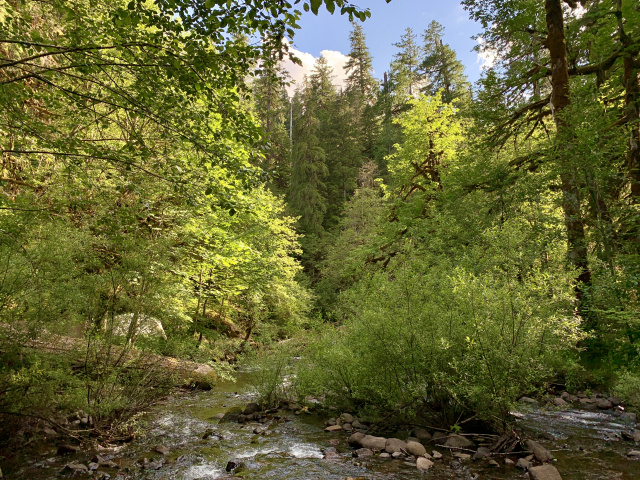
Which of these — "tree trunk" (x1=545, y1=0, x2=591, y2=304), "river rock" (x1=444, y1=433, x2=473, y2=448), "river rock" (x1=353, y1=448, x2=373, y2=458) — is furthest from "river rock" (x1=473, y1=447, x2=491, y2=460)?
"tree trunk" (x1=545, y1=0, x2=591, y2=304)

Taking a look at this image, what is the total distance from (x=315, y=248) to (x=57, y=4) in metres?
27.6

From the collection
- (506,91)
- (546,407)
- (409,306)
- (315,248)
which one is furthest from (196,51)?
(315,248)

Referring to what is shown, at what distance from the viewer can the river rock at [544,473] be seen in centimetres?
519

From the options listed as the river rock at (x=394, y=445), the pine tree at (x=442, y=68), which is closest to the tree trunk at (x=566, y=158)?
the river rock at (x=394, y=445)

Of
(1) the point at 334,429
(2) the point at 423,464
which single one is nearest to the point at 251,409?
(1) the point at 334,429

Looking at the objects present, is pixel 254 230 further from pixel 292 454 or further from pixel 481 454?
pixel 481 454

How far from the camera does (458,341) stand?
679cm

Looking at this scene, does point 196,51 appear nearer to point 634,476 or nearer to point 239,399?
point 634,476

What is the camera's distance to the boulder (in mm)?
9000

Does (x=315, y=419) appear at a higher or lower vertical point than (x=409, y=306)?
lower

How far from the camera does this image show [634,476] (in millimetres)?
5371

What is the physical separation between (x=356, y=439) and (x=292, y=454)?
4.04 ft

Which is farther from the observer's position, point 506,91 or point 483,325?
point 506,91

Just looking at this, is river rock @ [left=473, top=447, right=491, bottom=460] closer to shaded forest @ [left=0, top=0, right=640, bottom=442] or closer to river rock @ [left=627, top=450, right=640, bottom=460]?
shaded forest @ [left=0, top=0, right=640, bottom=442]
